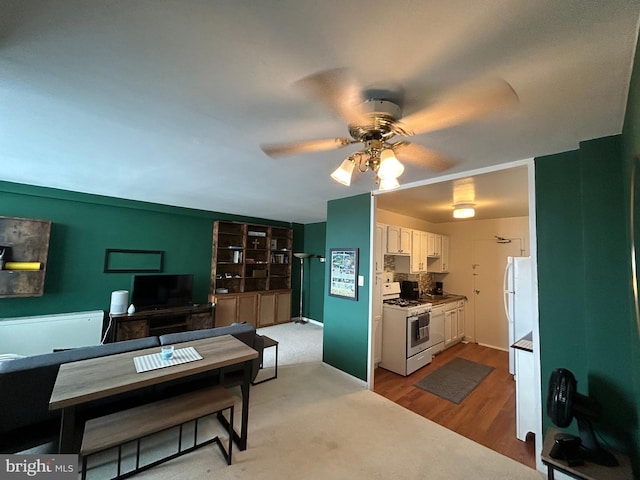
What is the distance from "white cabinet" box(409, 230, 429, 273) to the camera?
4.52 m

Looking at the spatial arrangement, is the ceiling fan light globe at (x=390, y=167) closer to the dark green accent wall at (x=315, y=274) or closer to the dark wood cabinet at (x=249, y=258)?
the dark wood cabinet at (x=249, y=258)

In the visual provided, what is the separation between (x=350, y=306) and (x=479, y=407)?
1.79 metres

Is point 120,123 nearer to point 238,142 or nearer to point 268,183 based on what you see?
point 238,142

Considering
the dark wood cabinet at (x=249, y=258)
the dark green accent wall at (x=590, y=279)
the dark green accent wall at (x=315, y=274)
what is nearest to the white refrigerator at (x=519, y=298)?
the dark green accent wall at (x=590, y=279)

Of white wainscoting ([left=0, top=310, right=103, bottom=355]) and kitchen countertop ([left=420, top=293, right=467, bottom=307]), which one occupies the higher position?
kitchen countertop ([left=420, top=293, right=467, bottom=307])

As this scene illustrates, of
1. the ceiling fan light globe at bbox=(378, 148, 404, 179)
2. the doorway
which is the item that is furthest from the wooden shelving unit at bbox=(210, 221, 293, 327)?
the ceiling fan light globe at bbox=(378, 148, 404, 179)

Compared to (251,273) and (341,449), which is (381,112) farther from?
(251,273)

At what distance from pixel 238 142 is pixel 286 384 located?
111 inches

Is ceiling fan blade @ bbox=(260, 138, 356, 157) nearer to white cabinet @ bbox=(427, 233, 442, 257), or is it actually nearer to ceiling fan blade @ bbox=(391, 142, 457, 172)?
ceiling fan blade @ bbox=(391, 142, 457, 172)

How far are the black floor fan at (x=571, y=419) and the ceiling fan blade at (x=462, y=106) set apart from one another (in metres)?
1.75

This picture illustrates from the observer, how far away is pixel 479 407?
2807 millimetres

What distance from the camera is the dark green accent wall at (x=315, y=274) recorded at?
6.21 m
